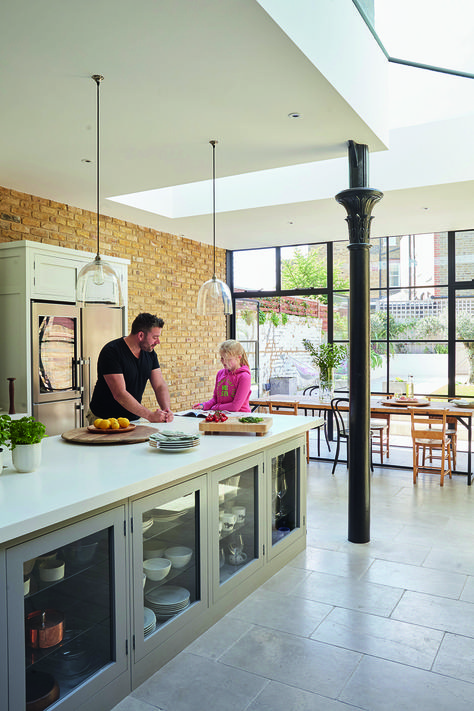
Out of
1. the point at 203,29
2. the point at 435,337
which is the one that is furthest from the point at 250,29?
the point at 435,337

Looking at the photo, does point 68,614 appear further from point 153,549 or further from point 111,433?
point 111,433

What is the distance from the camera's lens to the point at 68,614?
6.77 feet

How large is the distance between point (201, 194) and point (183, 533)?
14.6 ft

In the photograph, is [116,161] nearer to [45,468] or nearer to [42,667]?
[45,468]

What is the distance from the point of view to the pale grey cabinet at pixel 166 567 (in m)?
2.35

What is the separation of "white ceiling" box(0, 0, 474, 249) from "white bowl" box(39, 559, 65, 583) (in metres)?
2.20

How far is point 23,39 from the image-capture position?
8.44ft

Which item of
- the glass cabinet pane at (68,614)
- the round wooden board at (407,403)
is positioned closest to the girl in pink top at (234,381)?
the glass cabinet pane at (68,614)

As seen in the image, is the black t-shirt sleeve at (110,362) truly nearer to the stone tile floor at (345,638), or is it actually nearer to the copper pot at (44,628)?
the stone tile floor at (345,638)

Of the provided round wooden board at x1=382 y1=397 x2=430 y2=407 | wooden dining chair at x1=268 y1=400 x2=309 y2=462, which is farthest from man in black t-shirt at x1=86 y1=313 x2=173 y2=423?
round wooden board at x1=382 y1=397 x2=430 y2=407

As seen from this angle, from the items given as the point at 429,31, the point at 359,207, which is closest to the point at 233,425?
the point at 359,207

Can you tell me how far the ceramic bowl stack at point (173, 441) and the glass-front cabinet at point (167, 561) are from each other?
0.60ft

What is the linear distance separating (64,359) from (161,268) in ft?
8.26

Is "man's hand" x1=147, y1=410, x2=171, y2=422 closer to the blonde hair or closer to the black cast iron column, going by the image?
the blonde hair
